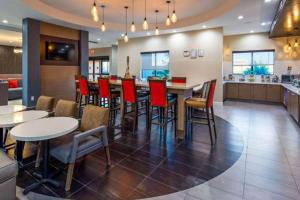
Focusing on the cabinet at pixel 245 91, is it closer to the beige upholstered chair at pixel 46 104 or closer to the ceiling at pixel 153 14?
the ceiling at pixel 153 14

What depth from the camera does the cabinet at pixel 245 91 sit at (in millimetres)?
7948

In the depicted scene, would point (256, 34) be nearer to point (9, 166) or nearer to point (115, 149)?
point (115, 149)

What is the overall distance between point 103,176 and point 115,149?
83cm

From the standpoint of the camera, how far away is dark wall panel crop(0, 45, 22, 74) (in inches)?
472

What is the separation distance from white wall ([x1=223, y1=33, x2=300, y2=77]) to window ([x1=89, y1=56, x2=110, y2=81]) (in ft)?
25.0

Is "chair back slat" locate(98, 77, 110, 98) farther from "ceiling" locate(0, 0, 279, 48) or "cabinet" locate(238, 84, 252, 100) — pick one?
"cabinet" locate(238, 84, 252, 100)

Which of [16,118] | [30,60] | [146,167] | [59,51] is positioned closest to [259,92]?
[146,167]

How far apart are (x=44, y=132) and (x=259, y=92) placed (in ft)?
26.2

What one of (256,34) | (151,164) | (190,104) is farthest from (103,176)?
(256,34)

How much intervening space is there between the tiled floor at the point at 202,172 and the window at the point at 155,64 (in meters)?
5.39

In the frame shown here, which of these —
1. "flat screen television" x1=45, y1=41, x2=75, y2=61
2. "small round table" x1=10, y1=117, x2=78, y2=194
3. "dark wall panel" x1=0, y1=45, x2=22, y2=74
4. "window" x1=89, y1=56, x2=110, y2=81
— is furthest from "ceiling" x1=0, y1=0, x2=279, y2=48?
"dark wall panel" x1=0, y1=45, x2=22, y2=74

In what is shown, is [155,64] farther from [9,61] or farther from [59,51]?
[9,61]

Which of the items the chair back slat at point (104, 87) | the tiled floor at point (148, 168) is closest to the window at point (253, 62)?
the tiled floor at point (148, 168)

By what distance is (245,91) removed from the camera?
8.03 meters
